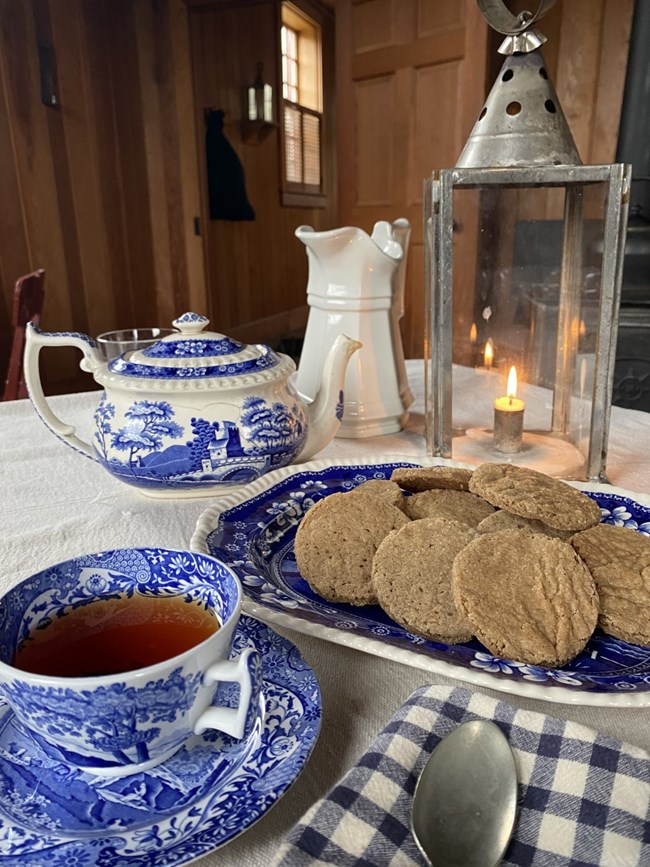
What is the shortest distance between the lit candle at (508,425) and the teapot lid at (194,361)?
0.33m

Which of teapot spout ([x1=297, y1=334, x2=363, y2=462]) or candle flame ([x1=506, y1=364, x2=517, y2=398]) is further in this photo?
candle flame ([x1=506, y1=364, x2=517, y2=398])

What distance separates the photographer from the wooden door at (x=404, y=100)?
2.88 meters

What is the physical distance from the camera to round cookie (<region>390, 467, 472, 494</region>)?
2.01 feet

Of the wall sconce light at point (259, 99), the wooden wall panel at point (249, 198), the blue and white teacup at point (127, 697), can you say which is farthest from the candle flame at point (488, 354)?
the wall sconce light at point (259, 99)

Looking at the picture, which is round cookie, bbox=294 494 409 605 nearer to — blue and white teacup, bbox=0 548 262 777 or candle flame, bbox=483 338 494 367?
blue and white teacup, bbox=0 548 262 777

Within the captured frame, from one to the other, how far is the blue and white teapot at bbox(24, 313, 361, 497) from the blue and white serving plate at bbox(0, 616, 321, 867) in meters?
0.36

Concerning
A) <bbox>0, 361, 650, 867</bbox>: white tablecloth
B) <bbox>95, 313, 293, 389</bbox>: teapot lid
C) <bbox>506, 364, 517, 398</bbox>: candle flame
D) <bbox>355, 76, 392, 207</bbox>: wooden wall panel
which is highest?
<bbox>355, 76, 392, 207</bbox>: wooden wall panel

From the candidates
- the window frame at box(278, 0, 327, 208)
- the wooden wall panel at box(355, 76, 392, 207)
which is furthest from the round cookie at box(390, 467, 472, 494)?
the window frame at box(278, 0, 327, 208)

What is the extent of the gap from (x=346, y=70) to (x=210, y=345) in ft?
10.4

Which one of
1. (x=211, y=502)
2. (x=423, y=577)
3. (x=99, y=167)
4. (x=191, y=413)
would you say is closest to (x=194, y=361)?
(x=191, y=413)

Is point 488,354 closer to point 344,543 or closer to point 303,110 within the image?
point 344,543

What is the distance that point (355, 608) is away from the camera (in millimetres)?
509

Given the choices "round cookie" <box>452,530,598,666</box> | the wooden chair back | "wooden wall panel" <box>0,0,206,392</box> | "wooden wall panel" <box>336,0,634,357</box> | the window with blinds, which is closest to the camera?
"round cookie" <box>452,530,598,666</box>

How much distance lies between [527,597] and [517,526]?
91 millimetres
